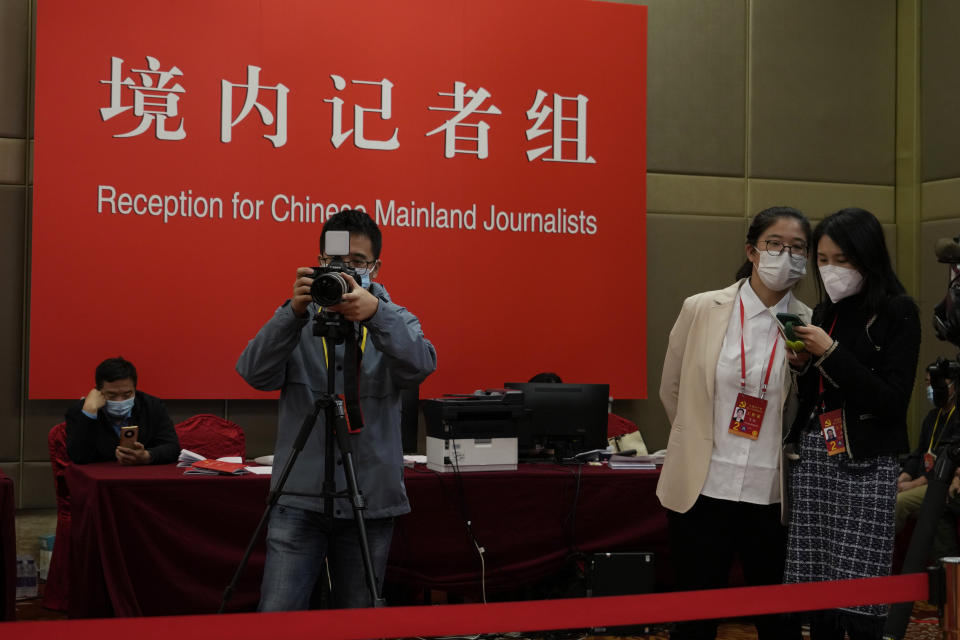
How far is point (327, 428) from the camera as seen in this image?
2.14 metres

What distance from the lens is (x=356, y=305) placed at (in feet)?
7.06

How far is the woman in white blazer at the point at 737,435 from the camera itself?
243cm

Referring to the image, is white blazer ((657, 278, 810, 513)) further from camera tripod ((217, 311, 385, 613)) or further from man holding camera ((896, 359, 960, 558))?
man holding camera ((896, 359, 960, 558))

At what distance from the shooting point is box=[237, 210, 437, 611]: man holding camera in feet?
7.07

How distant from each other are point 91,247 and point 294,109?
1271 millimetres

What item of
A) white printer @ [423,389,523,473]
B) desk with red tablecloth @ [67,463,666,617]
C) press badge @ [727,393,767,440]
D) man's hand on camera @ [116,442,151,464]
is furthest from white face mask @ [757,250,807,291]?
man's hand on camera @ [116,442,151,464]

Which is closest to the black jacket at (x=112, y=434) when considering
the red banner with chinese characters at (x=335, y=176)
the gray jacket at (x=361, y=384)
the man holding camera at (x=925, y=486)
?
the red banner with chinese characters at (x=335, y=176)

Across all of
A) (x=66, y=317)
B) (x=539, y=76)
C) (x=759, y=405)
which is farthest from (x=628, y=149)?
(x=759, y=405)

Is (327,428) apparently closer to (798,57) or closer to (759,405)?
(759,405)

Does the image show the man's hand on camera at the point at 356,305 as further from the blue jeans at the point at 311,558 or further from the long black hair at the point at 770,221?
the long black hair at the point at 770,221

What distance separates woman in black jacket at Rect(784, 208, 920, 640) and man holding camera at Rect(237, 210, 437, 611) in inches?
36.2

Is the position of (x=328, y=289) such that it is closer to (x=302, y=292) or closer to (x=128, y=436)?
(x=302, y=292)

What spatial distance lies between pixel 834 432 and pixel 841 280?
36cm

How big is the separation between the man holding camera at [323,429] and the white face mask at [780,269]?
0.91 meters
